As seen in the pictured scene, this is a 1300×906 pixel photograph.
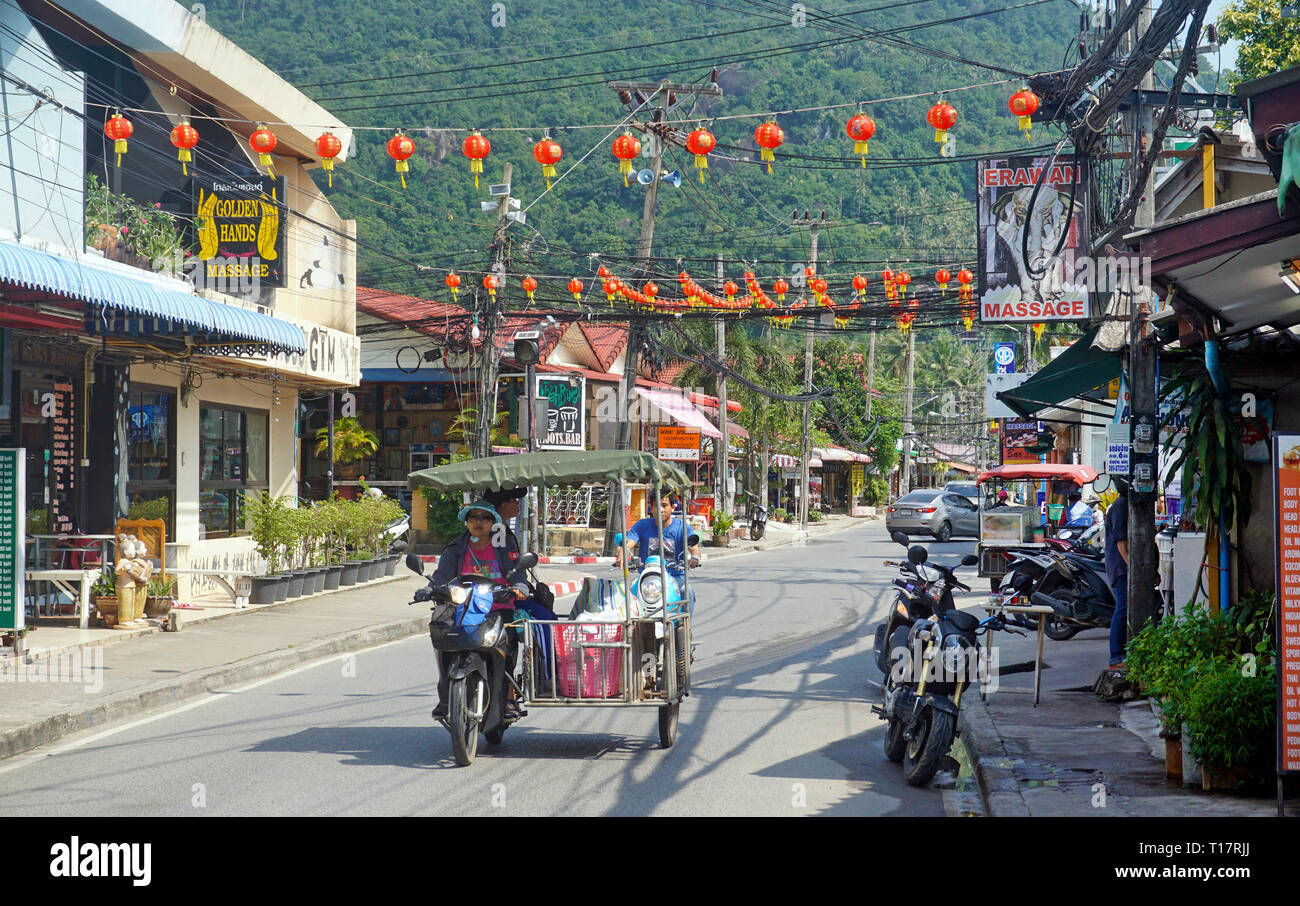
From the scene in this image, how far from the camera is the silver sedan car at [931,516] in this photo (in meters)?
37.9

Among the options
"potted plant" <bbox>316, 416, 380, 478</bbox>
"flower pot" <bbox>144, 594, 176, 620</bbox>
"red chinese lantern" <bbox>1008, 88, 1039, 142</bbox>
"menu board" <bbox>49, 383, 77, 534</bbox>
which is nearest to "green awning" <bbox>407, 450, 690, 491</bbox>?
"red chinese lantern" <bbox>1008, 88, 1039, 142</bbox>

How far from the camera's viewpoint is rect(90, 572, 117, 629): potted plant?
13531 mm

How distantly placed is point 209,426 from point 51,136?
5.51 meters

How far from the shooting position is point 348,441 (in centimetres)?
3078

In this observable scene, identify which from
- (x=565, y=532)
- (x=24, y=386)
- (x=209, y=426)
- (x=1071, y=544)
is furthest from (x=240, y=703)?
(x=565, y=532)

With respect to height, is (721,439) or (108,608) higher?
(721,439)

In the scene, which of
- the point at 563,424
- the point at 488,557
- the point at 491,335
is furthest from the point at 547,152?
the point at 563,424

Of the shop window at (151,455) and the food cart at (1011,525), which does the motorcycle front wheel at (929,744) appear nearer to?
the food cart at (1011,525)

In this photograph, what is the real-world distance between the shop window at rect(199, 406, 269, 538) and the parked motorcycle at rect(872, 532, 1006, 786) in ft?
41.8

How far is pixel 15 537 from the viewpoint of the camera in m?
11.3

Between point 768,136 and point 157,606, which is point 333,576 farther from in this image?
point 768,136

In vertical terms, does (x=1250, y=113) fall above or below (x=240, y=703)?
above

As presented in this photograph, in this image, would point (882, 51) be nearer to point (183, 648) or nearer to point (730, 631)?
point (730, 631)

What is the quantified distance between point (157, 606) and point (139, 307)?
3.83 m
